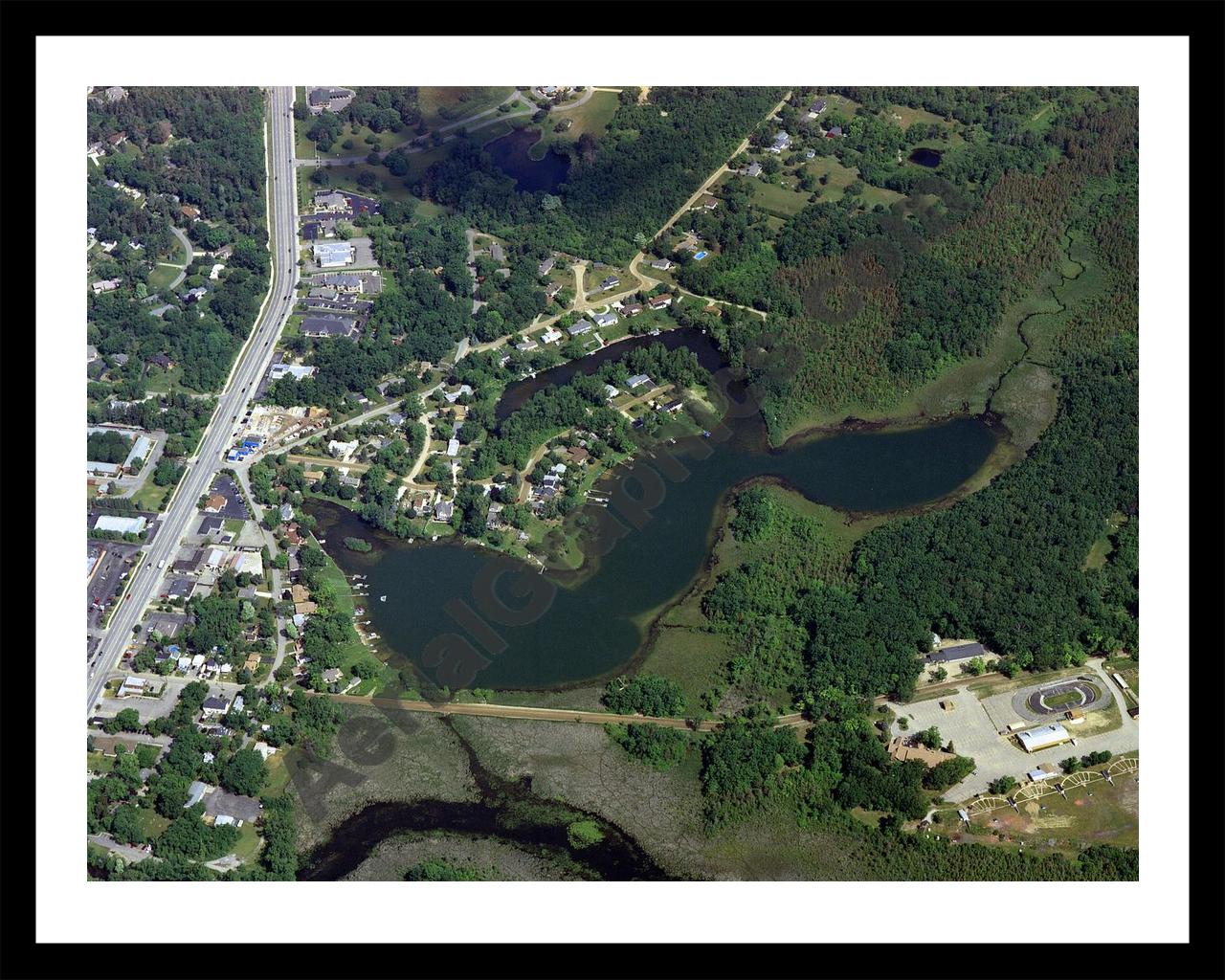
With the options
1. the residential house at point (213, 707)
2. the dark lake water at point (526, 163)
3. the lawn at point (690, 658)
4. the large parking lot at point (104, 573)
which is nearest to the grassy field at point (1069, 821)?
the lawn at point (690, 658)

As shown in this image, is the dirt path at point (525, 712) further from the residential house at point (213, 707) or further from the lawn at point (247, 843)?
the lawn at point (247, 843)

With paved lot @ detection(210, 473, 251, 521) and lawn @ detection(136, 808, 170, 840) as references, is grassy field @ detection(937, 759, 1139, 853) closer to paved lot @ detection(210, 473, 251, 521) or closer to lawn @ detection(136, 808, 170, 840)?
lawn @ detection(136, 808, 170, 840)

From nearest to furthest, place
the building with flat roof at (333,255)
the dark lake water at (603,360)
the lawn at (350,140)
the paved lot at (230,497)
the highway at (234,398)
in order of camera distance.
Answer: the highway at (234,398) < the paved lot at (230,497) < the dark lake water at (603,360) < the building with flat roof at (333,255) < the lawn at (350,140)

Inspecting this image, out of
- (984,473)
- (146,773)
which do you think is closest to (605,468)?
(984,473)

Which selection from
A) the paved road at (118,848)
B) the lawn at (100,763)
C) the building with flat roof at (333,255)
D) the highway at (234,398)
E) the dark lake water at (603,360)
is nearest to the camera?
the paved road at (118,848)

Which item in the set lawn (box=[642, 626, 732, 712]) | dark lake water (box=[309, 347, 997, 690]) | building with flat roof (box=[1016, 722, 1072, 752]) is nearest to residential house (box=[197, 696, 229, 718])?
dark lake water (box=[309, 347, 997, 690])

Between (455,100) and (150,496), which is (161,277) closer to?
(150,496)

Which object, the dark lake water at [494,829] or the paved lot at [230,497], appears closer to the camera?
the dark lake water at [494,829]
